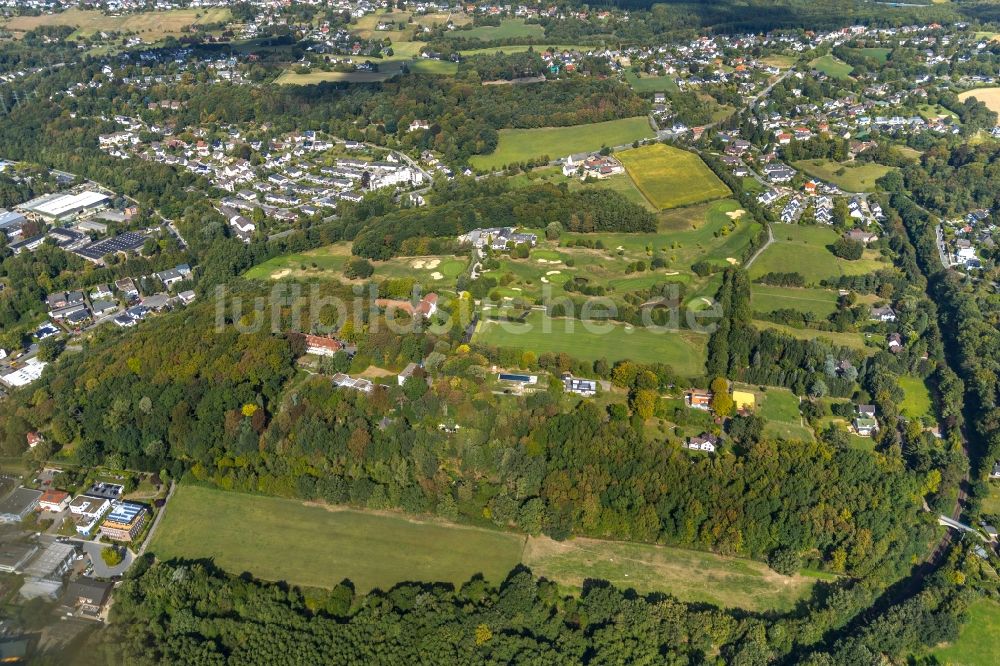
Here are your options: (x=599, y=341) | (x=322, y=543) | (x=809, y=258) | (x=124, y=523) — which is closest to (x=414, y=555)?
(x=322, y=543)

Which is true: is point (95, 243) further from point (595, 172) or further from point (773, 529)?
point (773, 529)

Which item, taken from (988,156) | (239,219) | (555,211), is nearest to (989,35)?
(988,156)

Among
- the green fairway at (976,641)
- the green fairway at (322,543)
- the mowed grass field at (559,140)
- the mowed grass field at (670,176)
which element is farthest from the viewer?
the mowed grass field at (559,140)

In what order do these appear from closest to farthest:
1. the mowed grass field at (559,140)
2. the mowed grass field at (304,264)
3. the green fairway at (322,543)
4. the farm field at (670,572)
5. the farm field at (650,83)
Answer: the farm field at (670,572)
the green fairway at (322,543)
the mowed grass field at (304,264)
the mowed grass field at (559,140)
the farm field at (650,83)

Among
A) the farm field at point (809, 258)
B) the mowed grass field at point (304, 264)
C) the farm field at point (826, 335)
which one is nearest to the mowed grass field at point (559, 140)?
the mowed grass field at point (304, 264)

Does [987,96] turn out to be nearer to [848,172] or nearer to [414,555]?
[848,172]

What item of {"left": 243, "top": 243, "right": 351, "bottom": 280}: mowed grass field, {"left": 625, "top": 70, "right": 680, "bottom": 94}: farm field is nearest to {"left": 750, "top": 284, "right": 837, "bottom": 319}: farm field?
{"left": 243, "top": 243, "right": 351, "bottom": 280}: mowed grass field

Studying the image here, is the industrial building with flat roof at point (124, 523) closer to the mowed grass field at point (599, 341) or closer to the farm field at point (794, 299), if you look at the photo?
the mowed grass field at point (599, 341)

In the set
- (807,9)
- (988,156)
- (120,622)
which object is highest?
(807,9)
